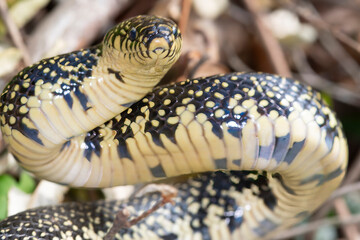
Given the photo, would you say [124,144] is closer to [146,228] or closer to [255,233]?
[146,228]

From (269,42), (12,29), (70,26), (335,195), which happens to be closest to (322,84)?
(269,42)

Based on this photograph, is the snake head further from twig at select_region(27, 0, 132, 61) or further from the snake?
twig at select_region(27, 0, 132, 61)

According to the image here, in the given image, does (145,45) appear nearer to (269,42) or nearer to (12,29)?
(12,29)

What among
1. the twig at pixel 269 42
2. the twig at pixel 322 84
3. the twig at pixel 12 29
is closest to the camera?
the twig at pixel 12 29

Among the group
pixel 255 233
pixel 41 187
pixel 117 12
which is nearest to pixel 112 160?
pixel 255 233

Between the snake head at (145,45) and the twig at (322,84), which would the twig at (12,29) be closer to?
the snake head at (145,45)

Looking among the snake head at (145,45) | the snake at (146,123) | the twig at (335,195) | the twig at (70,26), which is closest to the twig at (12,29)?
the twig at (70,26)

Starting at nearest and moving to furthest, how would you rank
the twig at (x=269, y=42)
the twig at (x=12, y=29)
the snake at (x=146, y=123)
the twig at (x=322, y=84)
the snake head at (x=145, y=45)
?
the snake head at (x=145, y=45)
the snake at (x=146, y=123)
the twig at (x=12, y=29)
the twig at (x=269, y=42)
the twig at (x=322, y=84)

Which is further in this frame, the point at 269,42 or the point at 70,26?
the point at 269,42
